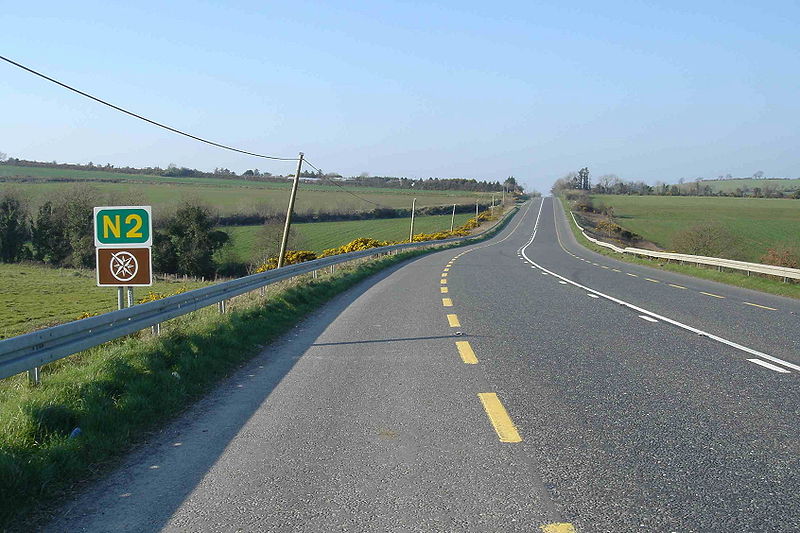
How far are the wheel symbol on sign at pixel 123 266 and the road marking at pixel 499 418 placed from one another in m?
5.26

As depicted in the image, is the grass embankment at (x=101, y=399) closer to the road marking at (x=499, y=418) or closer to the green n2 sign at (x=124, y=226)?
the green n2 sign at (x=124, y=226)

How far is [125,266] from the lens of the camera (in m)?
9.11

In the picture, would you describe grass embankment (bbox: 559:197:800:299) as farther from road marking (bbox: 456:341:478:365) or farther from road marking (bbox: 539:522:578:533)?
road marking (bbox: 539:522:578:533)

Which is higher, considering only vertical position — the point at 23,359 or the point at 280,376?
the point at 23,359

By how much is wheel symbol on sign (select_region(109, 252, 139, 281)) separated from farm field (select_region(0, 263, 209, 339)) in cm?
1118

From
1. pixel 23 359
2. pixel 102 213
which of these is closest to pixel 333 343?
pixel 102 213

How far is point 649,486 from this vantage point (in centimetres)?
422

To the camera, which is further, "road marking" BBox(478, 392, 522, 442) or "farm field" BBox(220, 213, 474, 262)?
"farm field" BBox(220, 213, 474, 262)

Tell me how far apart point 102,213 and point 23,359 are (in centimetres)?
361

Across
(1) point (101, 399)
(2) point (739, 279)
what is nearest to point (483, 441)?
(1) point (101, 399)

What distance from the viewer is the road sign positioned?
906 centimetres

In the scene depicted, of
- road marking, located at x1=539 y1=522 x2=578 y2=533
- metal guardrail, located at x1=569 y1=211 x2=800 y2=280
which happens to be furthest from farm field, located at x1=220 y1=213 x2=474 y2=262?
road marking, located at x1=539 y1=522 x2=578 y2=533

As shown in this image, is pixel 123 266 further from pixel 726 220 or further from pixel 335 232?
pixel 726 220

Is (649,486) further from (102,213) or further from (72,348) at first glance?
(102,213)
